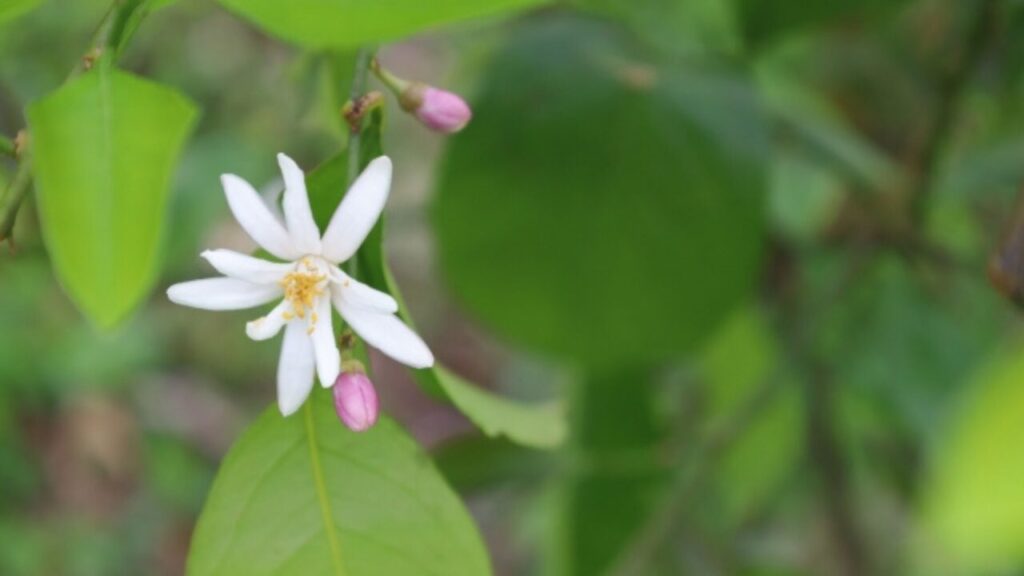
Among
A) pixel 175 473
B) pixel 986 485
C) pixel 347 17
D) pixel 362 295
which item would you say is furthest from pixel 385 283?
pixel 175 473

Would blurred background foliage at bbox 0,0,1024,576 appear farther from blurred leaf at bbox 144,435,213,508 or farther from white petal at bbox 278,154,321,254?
blurred leaf at bbox 144,435,213,508

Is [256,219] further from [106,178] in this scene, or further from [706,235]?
[706,235]

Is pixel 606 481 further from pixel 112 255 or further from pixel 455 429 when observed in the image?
pixel 455 429

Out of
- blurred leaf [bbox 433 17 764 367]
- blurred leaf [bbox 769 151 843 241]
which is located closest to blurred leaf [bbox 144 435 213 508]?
blurred leaf [bbox 769 151 843 241]

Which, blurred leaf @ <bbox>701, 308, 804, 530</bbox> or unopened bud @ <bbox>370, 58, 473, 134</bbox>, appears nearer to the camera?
unopened bud @ <bbox>370, 58, 473, 134</bbox>

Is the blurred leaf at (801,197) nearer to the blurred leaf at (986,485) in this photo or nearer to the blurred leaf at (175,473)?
the blurred leaf at (986,485)

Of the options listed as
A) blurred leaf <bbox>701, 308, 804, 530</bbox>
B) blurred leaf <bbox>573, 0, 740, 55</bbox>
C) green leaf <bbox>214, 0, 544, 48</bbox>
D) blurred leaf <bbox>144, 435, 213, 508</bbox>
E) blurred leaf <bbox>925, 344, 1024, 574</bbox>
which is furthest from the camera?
blurred leaf <bbox>144, 435, 213, 508</bbox>

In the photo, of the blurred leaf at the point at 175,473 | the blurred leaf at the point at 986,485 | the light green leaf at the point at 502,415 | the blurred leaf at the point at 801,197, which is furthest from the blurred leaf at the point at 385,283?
the blurred leaf at the point at 175,473
